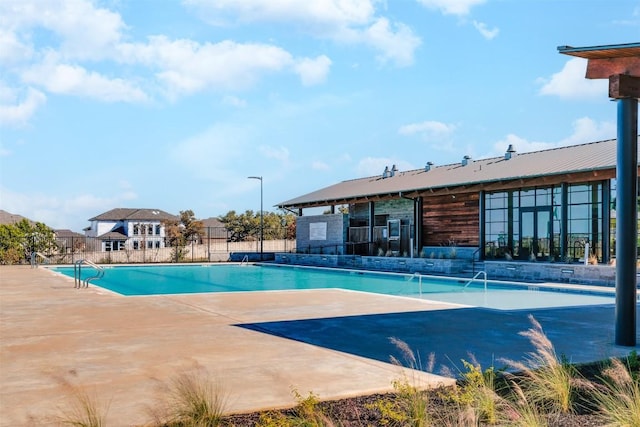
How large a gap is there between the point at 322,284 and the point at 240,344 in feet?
42.4

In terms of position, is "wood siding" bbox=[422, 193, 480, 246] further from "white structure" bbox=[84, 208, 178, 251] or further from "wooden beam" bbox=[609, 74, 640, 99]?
"white structure" bbox=[84, 208, 178, 251]

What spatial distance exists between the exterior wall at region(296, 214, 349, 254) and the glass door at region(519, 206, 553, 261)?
10460 mm

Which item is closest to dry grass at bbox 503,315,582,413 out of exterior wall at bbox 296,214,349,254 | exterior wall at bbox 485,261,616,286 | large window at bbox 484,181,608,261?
exterior wall at bbox 485,261,616,286

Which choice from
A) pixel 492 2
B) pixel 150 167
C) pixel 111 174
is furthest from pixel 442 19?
pixel 111 174

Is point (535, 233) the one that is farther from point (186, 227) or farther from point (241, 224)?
point (186, 227)

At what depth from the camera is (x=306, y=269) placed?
88.8 ft

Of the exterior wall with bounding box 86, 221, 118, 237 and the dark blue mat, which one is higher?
the exterior wall with bounding box 86, 221, 118, 237

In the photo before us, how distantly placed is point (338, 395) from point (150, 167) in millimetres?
17818

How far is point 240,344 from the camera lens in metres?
7.43

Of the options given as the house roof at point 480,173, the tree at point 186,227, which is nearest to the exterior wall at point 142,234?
the tree at point 186,227

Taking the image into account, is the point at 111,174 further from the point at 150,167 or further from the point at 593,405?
the point at 593,405

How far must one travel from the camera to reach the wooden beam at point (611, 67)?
7559mm

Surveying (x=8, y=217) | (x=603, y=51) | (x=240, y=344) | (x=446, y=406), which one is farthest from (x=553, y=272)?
(x=8, y=217)

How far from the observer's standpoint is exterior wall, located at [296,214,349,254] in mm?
30875
